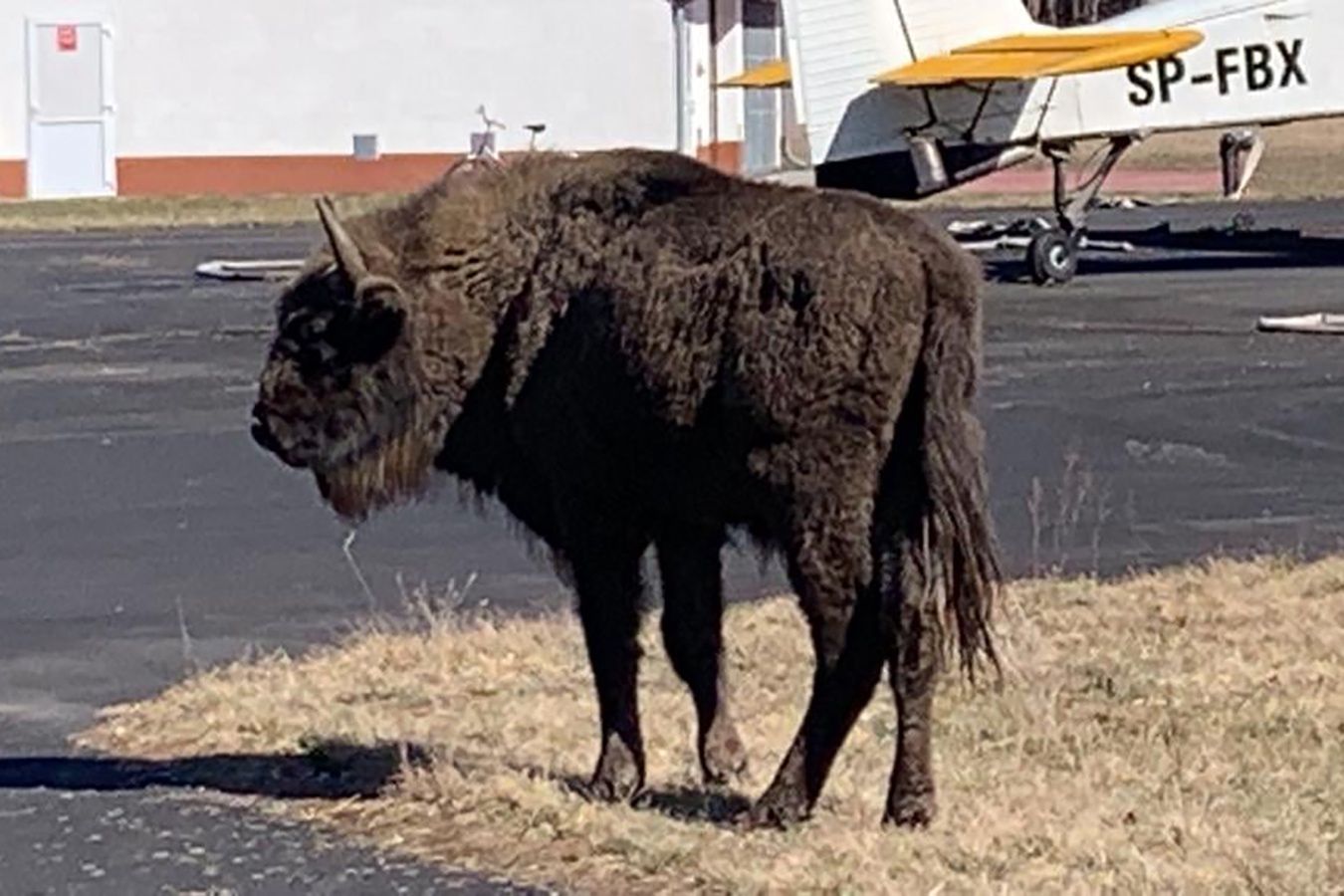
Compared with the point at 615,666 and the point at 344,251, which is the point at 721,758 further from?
the point at 344,251

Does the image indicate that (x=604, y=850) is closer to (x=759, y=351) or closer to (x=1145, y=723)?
(x=759, y=351)

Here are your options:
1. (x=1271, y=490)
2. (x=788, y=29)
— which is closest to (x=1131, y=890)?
(x=1271, y=490)

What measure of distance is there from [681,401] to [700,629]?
0.96 metres

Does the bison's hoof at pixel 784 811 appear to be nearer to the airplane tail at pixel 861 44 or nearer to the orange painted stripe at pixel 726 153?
the airplane tail at pixel 861 44

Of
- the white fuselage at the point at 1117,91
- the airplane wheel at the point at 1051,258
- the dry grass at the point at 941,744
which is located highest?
the white fuselage at the point at 1117,91

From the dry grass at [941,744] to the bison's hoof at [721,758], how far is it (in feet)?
0.25

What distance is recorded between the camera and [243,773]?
9617 mm

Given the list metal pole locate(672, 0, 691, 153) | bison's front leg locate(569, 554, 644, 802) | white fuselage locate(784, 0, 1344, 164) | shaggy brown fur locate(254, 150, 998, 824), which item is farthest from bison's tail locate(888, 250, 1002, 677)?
metal pole locate(672, 0, 691, 153)

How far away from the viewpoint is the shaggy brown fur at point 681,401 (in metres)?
8.02

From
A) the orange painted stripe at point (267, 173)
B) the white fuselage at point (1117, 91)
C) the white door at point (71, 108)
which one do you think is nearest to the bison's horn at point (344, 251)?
the white fuselage at point (1117, 91)

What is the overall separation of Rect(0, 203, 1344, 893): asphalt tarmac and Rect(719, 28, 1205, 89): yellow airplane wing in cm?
237

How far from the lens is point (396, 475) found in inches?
357

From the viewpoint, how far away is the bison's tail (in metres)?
8.01

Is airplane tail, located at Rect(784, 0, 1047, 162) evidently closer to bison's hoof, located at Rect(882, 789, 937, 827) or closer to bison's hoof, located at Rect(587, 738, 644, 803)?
bison's hoof, located at Rect(587, 738, 644, 803)
